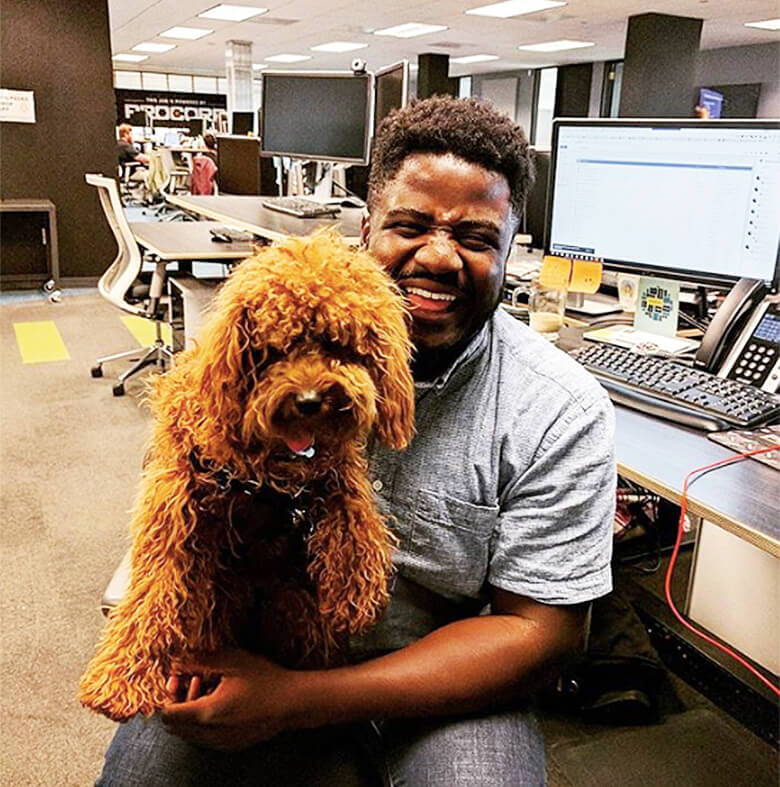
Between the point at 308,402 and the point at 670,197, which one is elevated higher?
the point at 670,197

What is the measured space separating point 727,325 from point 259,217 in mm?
2423

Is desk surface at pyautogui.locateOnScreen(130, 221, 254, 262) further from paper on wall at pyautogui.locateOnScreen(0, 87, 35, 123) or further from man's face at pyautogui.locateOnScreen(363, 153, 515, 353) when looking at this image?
paper on wall at pyautogui.locateOnScreen(0, 87, 35, 123)

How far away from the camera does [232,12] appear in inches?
419

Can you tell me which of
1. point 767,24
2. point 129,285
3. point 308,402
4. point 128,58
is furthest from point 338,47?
point 308,402

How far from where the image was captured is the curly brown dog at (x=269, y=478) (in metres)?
0.80

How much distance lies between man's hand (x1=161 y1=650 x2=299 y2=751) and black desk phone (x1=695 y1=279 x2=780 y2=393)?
1.22 meters

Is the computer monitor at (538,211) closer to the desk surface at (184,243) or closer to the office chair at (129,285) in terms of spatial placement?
the desk surface at (184,243)

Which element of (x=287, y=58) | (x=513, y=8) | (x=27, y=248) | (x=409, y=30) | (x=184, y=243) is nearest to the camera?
(x=184, y=243)

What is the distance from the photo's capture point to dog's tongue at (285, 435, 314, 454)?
2.63ft

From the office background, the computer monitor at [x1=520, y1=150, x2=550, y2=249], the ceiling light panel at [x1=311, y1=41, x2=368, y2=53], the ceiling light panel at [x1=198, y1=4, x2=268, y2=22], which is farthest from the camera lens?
the ceiling light panel at [x1=311, y1=41, x2=368, y2=53]

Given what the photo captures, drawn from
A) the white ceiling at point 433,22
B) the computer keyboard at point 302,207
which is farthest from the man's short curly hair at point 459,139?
the white ceiling at point 433,22

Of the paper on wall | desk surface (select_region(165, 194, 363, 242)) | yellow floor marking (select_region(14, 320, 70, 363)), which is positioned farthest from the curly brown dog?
the paper on wall

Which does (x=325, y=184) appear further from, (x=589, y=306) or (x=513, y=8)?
(x=513, y=8)

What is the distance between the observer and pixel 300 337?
802 millimetres
